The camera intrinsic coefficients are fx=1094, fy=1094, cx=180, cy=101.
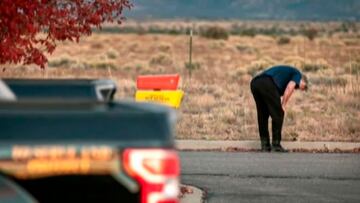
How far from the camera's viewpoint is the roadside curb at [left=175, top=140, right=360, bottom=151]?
1752 cm

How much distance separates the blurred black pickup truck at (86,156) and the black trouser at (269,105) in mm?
12913

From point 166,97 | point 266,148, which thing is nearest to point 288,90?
point 266,148

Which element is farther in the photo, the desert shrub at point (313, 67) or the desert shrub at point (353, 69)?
the desert shrub at point (313, 67)

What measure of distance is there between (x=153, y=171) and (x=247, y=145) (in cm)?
1376

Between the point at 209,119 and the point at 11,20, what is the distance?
40.8 ft

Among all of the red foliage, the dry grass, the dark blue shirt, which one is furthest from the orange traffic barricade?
the dry grass

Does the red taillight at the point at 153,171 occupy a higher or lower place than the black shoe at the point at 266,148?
higher

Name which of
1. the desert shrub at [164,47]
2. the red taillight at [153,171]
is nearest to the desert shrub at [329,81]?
the red taillight at [153,171]

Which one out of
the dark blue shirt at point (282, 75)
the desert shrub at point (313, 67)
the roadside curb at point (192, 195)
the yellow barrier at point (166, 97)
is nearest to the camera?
the roadside curb at point (192, 195)

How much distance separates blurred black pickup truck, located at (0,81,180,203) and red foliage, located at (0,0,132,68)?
6240 mm

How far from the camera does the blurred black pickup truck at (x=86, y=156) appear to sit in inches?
152

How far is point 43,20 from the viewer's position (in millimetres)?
11172

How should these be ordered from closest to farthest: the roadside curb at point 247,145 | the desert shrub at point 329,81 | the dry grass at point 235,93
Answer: the roadside curb at point 247,145, the dry grass at point 235,93, the desert shrub at point 329,81

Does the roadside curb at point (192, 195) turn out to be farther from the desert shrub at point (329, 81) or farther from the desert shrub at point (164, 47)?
the desert shrub at point (164, 47)
